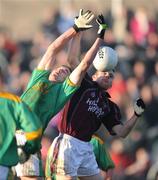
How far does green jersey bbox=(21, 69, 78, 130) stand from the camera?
547 inches

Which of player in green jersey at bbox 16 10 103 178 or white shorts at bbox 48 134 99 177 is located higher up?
player in green jersey at bbox 16 10 103 178

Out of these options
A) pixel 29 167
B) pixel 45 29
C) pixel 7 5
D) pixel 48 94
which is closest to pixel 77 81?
pixel 48 94

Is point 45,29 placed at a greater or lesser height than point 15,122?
lesser

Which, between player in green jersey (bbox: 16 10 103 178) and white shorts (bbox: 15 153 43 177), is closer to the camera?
player in green jersey (bbox: 16 10 103 178)

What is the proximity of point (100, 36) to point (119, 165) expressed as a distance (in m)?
6.09

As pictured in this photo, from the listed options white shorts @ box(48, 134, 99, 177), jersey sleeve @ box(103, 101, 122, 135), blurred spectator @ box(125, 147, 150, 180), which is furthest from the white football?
blurred spectator @ box(125, 147, 150, 180)

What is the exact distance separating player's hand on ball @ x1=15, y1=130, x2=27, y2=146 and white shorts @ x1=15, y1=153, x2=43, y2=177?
110cm

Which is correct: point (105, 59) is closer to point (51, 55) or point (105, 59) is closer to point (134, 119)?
point (51, 55)

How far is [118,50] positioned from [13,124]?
945 cm

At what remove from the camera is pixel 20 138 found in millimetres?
12969

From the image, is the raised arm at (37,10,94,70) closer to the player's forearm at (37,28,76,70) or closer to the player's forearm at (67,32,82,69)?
the player's forearm at (37,28,76,70)

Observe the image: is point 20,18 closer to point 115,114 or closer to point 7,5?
point 7,5

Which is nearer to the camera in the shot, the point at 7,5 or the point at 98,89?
the point at 98,89

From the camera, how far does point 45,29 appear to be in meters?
23.8
